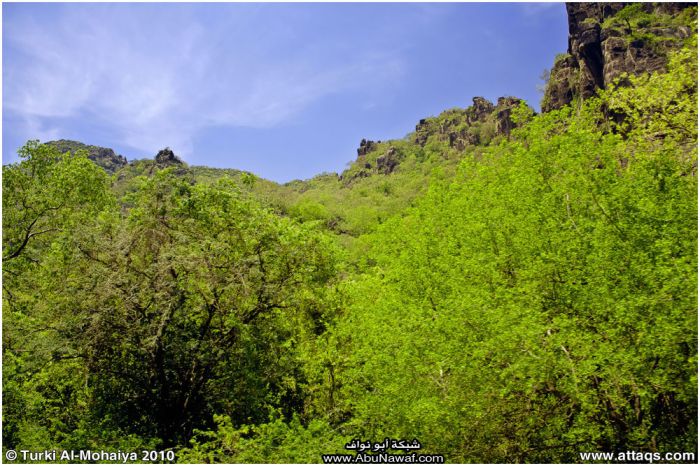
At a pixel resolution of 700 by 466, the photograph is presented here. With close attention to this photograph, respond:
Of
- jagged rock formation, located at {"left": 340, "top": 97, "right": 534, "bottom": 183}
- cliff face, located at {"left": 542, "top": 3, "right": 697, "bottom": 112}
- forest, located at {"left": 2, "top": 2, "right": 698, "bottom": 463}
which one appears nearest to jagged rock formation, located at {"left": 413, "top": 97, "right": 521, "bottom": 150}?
jagged rock formation, located at {"left": 340, "top": 97, "right": 534, "bottom": 183}

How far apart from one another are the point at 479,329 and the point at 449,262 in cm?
497

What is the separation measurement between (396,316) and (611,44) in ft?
283

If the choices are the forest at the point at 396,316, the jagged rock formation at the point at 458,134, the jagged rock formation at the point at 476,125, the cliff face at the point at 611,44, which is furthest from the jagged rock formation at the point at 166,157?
the forest at the point at 396,316

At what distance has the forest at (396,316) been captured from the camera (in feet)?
33.3

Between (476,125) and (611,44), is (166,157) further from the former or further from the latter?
(611,44)

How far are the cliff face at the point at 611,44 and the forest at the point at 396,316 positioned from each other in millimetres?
68805

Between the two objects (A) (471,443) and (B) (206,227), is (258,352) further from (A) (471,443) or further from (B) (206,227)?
(A) (471,443)

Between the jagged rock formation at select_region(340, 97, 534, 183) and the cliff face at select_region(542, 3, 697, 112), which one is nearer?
the cliff face at select_region(542, 3, 697, 112)

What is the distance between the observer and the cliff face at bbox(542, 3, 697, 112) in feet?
251

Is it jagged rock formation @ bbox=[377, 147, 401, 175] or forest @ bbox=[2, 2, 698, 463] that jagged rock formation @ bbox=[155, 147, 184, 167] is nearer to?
jagged rock formation @ bbox=[377, 147, 401, 175]

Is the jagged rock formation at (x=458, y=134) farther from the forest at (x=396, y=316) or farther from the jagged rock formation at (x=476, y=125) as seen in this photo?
the forest at (x=396, y=316)

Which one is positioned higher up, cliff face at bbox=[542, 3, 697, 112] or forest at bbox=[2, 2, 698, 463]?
cliff face at bbox=[542, 3, 697, 112]

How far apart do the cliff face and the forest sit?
226 feet

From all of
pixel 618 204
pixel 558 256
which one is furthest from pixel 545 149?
pixel 558 256
